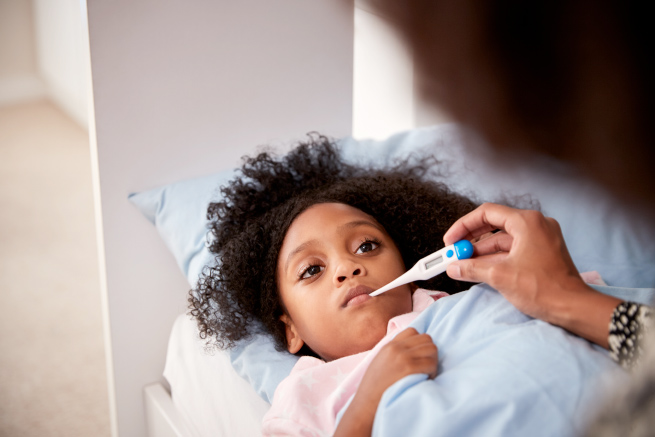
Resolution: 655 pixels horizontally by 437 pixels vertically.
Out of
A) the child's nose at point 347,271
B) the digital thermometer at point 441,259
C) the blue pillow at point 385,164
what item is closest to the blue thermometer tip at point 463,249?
the digital thermometer at point 441,259

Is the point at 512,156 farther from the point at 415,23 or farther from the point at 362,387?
the point at 362,387

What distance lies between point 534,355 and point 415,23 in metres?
0.60

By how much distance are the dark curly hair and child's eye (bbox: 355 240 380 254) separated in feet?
0.51

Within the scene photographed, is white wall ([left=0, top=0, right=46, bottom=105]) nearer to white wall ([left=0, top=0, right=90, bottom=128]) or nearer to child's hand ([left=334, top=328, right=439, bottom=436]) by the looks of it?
white wall ([left=0, top=0, right=90, bottom=128])

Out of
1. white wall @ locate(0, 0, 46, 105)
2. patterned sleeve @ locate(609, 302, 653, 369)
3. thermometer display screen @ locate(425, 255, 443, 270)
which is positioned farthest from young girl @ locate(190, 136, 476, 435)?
white wall @ locate(0, 0, 46, 105)

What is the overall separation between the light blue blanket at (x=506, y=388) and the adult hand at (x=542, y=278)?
0.10 feet

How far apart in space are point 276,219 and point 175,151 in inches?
18.5

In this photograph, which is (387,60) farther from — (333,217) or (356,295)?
(333,217)

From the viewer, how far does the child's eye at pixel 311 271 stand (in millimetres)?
1087

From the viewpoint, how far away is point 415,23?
19 centimetres

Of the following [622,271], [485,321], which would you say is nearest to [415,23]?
[485,321]

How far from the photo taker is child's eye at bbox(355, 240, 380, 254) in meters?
1.10

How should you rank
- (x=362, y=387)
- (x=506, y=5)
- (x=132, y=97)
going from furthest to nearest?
1. (x=132, y=97)
2. (x=362, y=387)
3. (x=506, y=5)

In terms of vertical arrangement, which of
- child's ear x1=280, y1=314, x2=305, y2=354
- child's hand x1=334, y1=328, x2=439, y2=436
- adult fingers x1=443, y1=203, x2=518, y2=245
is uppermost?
adult fingers x1=443, y1=203, x2=518, y2=245
